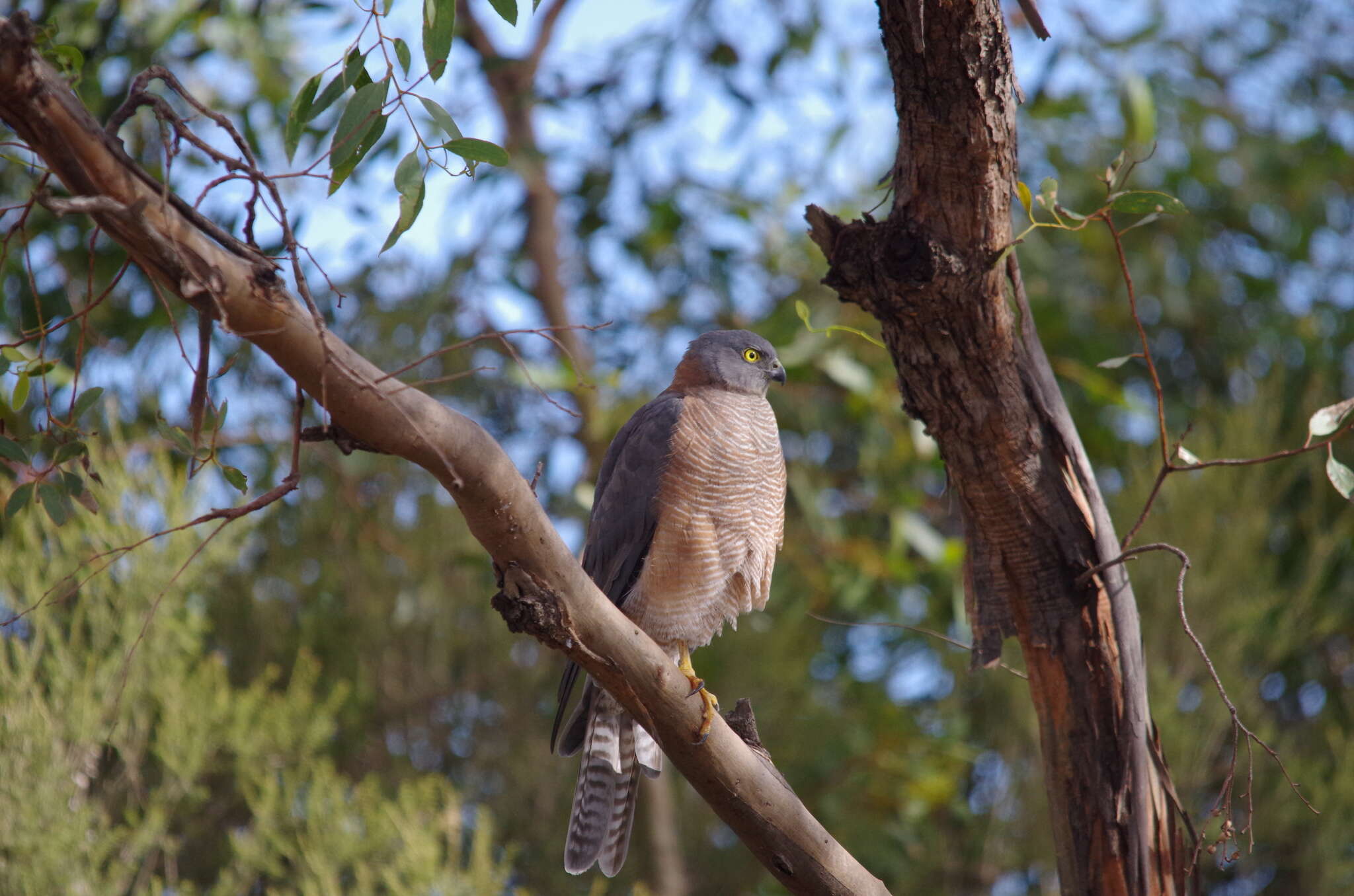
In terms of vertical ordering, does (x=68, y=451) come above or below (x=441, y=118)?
below

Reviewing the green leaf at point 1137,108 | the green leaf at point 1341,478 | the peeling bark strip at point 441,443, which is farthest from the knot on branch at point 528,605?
the green leaf at point 1137,108

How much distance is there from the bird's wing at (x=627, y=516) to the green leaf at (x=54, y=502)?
1639mm

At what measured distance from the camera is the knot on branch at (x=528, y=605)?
81.8 inches

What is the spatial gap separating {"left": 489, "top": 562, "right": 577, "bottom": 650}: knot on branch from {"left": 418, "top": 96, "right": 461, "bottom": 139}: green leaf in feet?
2.53

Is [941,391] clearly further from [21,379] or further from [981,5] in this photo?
[21,379]

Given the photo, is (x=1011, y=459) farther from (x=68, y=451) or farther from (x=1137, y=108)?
(x=1137, y=108)

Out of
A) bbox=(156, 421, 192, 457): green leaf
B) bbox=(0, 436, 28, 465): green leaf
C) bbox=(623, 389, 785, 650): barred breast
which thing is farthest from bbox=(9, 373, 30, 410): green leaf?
bbox=(623, 389, 785, 650): barred breast

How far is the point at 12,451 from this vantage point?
2.07m

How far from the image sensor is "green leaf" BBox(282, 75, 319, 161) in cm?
213

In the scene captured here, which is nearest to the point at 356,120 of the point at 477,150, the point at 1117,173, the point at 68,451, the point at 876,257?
the point at 477,150

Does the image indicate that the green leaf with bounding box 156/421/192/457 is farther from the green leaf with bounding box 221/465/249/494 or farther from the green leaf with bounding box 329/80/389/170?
the green leaf with bounding box 329/80/389/170

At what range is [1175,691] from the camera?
5.53 m

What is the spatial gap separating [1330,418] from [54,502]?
2662mm

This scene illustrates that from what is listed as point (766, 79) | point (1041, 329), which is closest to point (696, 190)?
point (766, 79)
